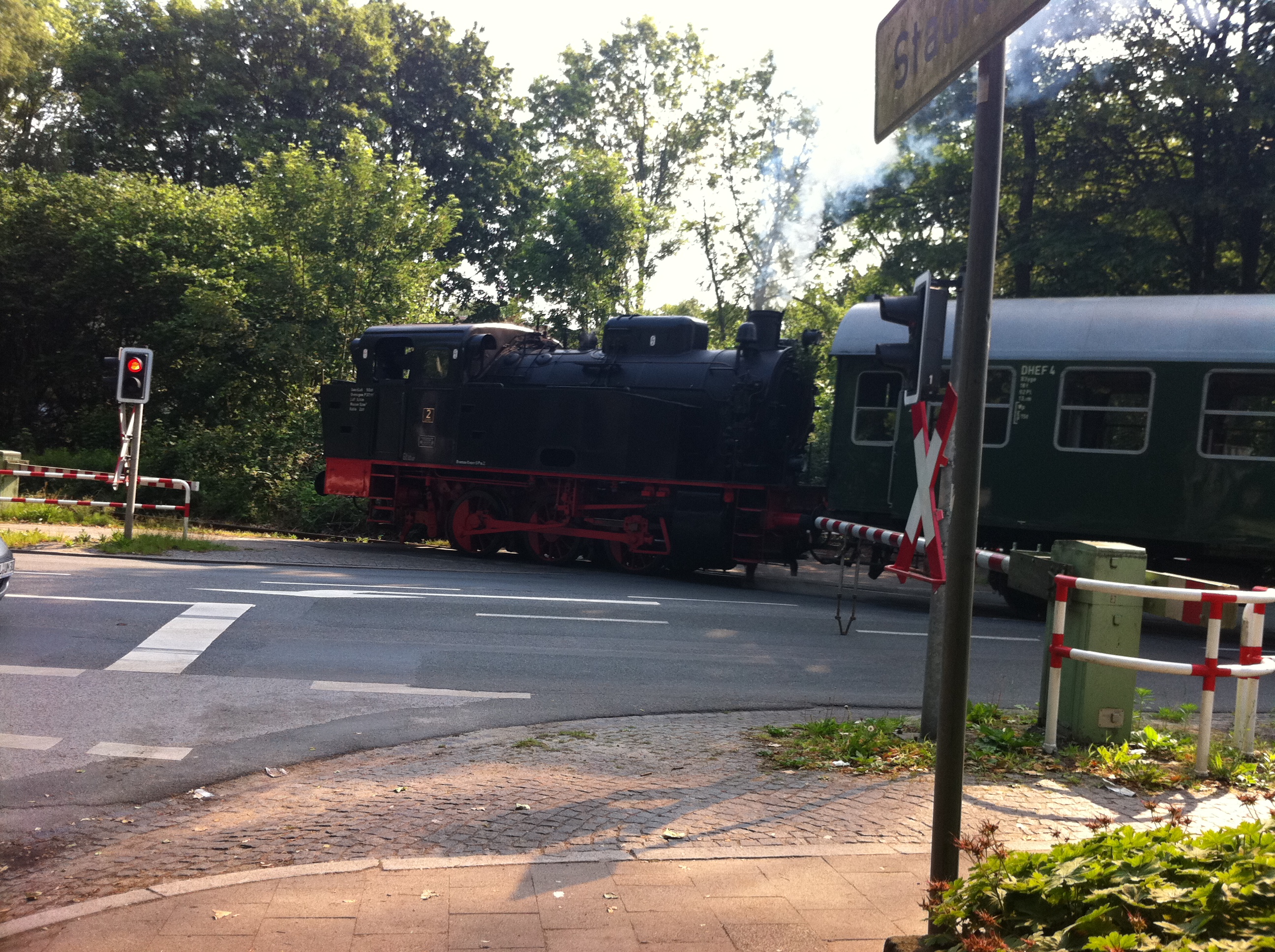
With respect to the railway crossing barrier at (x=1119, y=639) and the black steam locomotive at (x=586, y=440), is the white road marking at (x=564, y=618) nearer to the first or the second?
the black steam locomotive at (x=586, y=440)

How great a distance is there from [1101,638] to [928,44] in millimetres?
4050

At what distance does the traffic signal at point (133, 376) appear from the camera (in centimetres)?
1470

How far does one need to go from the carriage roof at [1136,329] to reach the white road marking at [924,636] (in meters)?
3.05

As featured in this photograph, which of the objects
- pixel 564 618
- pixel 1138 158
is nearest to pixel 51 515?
pixel 564 618

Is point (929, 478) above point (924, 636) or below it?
above

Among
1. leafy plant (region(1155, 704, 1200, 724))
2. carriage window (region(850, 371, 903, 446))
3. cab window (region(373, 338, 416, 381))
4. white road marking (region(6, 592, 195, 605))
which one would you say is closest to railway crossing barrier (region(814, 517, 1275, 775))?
leafy plant (region(1155, 704, 1200, 724))

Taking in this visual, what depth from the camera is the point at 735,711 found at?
296 inches

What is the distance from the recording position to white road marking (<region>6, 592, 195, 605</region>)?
33.8ft

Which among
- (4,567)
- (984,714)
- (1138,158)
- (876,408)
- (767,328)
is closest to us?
(984,714)

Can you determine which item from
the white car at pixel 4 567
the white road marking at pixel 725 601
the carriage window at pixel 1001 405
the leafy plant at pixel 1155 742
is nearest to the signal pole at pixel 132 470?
the white car at pixel 4 567

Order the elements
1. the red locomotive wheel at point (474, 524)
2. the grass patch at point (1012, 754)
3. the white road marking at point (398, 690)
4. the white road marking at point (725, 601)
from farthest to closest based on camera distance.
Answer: the red locomotive wheel at point (474, 524), the white road marking at point (725, 601), the white road marking at point (398, 690), the grass patch at point (1012, 754)

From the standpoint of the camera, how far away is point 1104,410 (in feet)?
41.3

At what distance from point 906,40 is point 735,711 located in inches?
201

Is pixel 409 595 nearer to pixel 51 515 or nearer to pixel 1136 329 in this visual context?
pixel 1136 329
